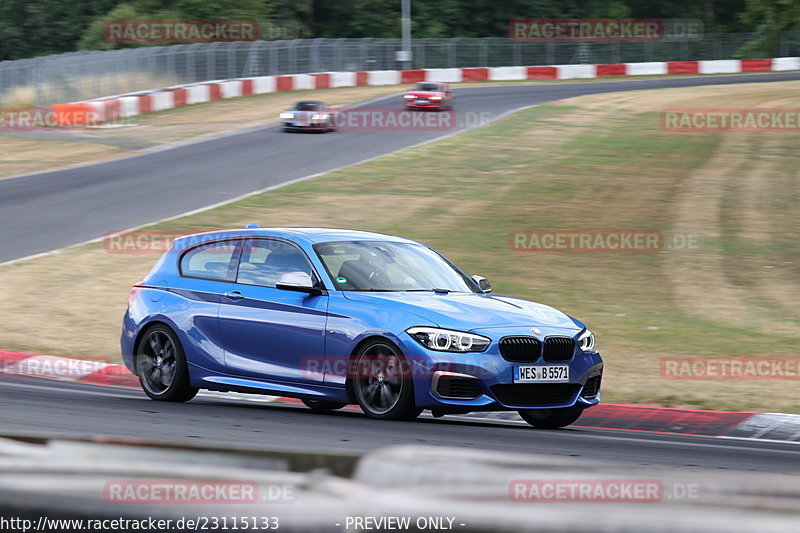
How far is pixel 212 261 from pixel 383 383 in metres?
2.25

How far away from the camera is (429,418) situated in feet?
31.2

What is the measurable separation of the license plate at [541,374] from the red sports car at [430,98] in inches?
1328

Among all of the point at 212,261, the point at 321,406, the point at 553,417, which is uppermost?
the point at 212,261

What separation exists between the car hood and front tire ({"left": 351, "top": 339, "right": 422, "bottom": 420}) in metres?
0.36

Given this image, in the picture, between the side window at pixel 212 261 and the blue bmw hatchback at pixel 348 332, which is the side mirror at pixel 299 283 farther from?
the side window at pixel 212 261

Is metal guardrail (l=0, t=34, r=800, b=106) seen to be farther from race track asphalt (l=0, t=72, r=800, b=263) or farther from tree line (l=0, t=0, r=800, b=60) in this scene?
race track asphalt (l=0, t=72, r=800, b=263)

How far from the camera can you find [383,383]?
29.2ft

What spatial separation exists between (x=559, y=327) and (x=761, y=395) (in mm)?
3074

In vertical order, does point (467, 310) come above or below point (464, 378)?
above

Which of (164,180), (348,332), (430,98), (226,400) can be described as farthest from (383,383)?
(430,98)

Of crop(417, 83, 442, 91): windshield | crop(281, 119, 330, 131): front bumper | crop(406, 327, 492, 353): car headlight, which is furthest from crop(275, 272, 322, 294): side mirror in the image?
crop(417, 83, 442, 91): windshield

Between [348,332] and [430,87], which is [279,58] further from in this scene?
[348,332]

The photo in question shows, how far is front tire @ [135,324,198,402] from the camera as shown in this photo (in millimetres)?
10109

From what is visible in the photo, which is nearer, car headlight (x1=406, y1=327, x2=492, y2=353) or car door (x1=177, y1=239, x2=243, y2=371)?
car headlight (x1=406, y1=327, x2=492, y2=353)
